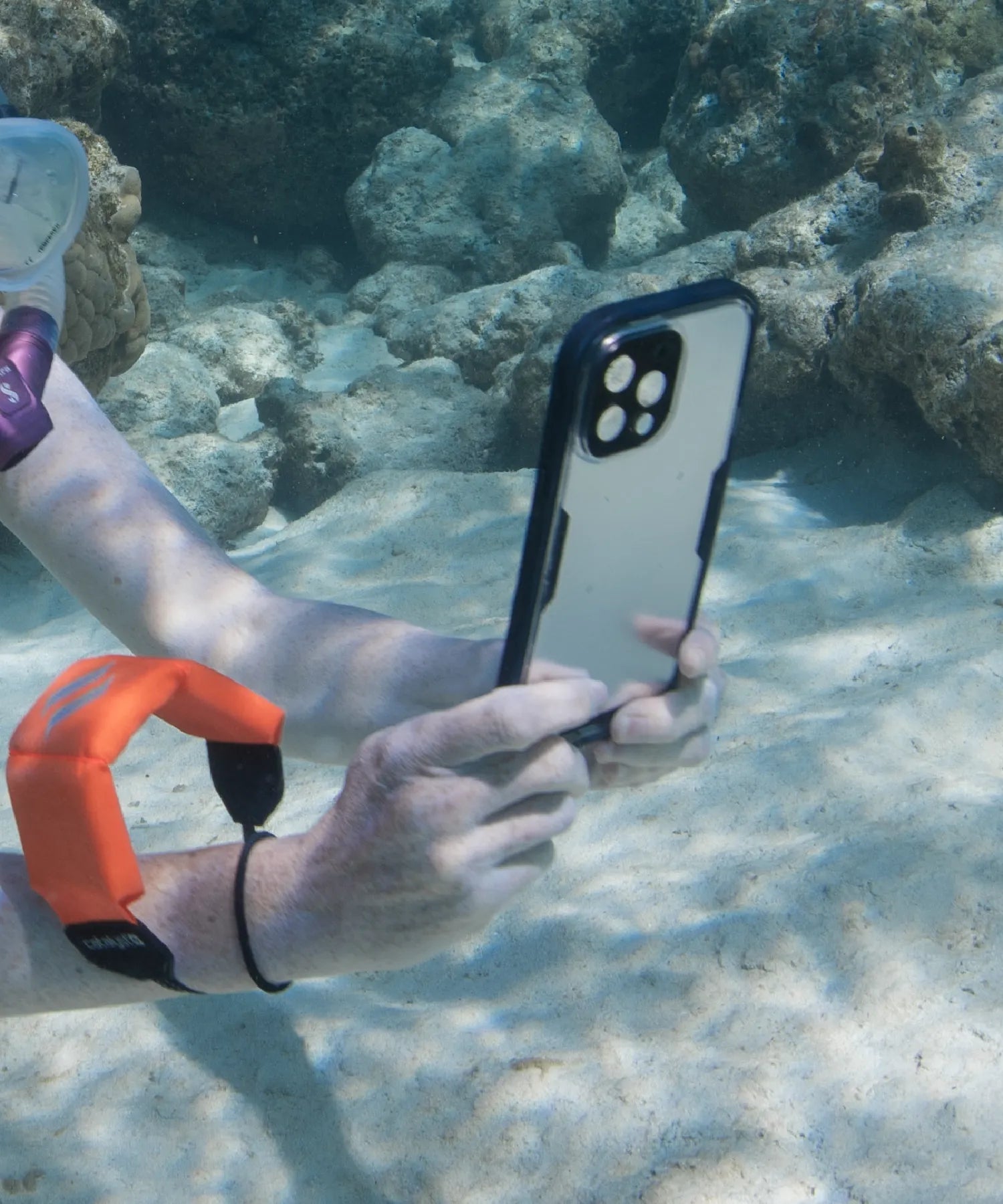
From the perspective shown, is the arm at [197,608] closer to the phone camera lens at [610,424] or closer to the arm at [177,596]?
the arm at [177,596]

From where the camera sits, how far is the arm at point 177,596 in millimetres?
1555

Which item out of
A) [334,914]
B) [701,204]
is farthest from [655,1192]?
[701,204]

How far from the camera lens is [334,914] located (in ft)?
3.51

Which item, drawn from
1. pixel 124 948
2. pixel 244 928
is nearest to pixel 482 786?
pixel 244 928

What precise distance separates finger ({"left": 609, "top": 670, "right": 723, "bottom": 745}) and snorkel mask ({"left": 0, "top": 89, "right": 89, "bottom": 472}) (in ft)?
4.29

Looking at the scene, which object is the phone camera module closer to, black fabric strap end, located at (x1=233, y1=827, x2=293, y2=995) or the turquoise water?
black fabric strap end, located at (x1=233, y1=827, x2=293, y2=995)

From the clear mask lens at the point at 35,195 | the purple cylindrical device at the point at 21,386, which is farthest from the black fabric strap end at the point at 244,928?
the clear mask lens at the point at 35,195

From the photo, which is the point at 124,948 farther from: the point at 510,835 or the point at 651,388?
the point at 651,388

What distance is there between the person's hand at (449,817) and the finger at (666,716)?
0.04 metres

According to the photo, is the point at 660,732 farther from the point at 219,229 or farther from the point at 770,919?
the point at 219,229

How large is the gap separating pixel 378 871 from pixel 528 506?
410 cm

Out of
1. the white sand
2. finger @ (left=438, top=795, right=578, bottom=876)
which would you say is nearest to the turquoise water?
the white sand

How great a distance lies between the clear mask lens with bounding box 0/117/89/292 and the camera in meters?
1.74

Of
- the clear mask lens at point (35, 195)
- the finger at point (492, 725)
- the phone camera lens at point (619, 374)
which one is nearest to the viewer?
the phone camera lens at point (619, 374)
